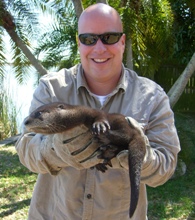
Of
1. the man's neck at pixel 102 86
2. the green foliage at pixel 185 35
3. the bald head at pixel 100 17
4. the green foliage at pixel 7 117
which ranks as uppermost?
the bald head at pixel 100 17

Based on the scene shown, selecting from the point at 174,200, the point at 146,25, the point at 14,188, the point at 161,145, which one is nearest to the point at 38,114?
the point at 161,145

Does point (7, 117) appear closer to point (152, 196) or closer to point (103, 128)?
point (152, 196)

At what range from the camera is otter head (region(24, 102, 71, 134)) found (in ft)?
8.26

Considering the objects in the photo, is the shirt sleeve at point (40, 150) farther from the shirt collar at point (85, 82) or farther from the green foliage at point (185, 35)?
the green foliage at point (185, 35)

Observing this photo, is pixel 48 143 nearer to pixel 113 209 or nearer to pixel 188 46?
pixel 113 209

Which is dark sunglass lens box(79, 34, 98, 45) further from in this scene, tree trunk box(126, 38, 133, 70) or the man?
tree trunk box(126, 38, 133, 70)

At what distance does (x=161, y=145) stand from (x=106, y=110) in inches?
19.7

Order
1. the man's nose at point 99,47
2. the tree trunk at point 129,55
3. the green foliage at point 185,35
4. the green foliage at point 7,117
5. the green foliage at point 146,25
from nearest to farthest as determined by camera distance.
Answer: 1. the man's nose at point 99,47
2. the tree trunk at point 129,55
3. the green foliage at point 146,25
4. the green foliage at point 7,117
5. the green foliage at point 185,35

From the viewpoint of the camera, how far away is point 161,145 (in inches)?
112

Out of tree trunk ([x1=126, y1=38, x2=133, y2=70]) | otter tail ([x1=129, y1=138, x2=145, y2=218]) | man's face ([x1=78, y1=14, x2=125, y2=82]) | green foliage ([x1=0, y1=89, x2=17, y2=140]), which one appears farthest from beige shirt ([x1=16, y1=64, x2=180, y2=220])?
green foliage ([x1=0, y1=89, x2=17, y2=140])

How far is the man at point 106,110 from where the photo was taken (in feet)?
9.20

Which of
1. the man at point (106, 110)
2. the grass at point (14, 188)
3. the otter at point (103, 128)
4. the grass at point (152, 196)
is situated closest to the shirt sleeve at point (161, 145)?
the man at point (106, 110)

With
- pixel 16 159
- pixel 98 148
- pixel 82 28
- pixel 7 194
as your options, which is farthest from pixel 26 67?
pixel 98 148

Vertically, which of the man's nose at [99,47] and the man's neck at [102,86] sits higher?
the man's nose at [99,47]
